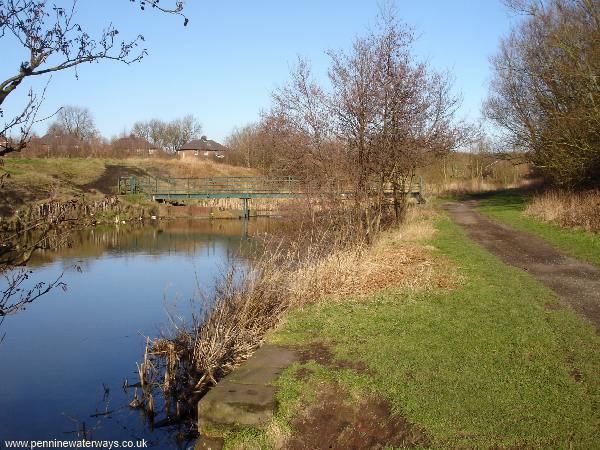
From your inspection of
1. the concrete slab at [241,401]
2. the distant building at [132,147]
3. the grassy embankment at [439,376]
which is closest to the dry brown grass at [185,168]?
the distant building at [132,147]

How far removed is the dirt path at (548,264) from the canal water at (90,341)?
5.71 meters

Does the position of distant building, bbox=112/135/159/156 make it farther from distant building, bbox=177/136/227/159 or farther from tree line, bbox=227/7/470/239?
tree line, bbox=227/7/470/239

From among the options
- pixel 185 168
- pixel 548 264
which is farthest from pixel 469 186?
pixel 548 264

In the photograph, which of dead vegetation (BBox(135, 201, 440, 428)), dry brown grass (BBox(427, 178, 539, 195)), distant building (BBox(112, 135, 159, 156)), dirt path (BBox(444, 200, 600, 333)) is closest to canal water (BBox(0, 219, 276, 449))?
dead vegetation (BBox(135, 201, 440, 428))

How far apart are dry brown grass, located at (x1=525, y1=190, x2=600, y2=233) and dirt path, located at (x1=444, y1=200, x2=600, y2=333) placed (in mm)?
1566

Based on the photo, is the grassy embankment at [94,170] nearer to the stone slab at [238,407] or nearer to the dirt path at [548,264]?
the dirt path at [548,264]

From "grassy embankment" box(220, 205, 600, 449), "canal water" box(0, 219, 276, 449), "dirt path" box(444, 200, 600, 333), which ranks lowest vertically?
"canal water" box(0, 219, 276, 449)

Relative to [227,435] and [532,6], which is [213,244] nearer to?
[532,6]

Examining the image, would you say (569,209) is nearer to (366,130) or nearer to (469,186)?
(366,130)

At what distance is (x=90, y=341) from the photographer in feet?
32.4

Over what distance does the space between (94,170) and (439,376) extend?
4495 cm

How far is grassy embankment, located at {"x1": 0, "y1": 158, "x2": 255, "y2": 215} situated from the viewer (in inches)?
1288

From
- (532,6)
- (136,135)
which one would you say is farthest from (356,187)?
(136,135)

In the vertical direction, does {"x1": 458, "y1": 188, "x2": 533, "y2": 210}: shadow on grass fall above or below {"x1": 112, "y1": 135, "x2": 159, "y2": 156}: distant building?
below
